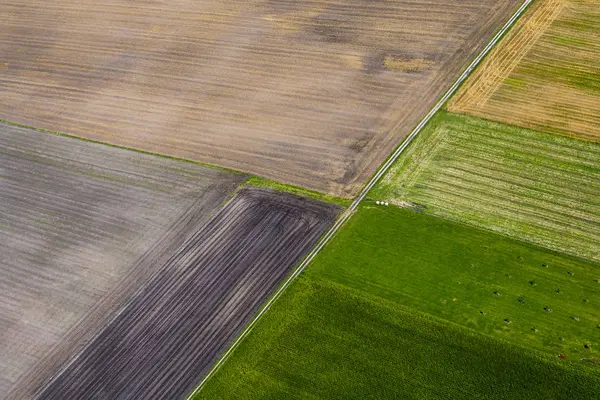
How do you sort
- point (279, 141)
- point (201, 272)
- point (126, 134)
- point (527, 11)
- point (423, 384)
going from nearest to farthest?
1. point (423, 384)
2. point (201, 272)
3. point (279, 141)
4. point (126, 134)
5. point (527, 11)

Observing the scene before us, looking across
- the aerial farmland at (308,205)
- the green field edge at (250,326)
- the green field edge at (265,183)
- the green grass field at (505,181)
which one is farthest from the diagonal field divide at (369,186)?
the green field edge at (265,183)

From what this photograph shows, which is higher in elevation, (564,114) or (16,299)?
(564,114)

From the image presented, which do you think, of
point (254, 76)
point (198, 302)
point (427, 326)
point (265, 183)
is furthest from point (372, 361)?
point (254, 76)

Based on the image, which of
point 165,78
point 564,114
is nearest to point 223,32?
point 165,78

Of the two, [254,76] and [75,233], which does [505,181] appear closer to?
[254,76]

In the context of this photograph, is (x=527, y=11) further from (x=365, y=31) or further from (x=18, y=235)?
(x=18, y=235)

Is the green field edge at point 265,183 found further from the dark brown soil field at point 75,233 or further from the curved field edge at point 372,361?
the curved field edge at point 372,361
